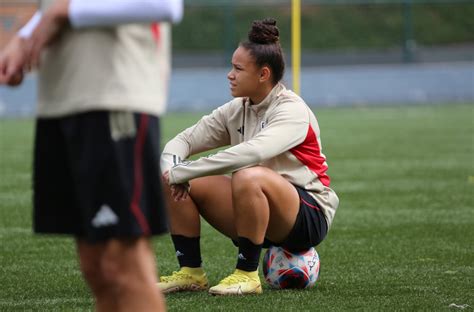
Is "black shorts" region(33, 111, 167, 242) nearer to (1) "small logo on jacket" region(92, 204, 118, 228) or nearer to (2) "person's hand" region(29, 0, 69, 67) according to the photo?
(1) "small logo on jacket" region(92, 204, 118, 228)

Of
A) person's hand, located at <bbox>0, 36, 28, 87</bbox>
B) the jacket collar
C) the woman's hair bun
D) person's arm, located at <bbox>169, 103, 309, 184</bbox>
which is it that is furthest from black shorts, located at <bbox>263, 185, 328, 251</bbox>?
person's hand, located at <bbox>0, 36, 28, 87</bbox>

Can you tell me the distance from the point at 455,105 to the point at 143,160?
1896 centimetres

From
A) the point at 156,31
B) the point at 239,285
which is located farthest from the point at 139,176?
the point at 239,285

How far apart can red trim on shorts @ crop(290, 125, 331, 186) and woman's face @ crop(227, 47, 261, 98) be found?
0.98 ft

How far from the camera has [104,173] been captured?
277 centimetres

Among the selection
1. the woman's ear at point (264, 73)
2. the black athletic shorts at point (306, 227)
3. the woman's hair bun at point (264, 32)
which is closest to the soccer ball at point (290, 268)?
the black athletic shorts at point (306, 227)

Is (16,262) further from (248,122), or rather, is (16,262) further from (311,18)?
(311,18)

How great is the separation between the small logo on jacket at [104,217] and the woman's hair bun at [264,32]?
2098 millimetres

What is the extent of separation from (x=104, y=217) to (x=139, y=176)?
13 centimetres

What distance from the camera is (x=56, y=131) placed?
112 inches

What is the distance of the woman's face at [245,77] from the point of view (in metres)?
4.77

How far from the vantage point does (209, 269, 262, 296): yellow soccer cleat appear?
15.4 ft

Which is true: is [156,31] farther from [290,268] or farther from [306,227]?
[290,268]

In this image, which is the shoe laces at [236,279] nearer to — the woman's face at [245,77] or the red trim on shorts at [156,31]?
the woman's face at [245,77]
